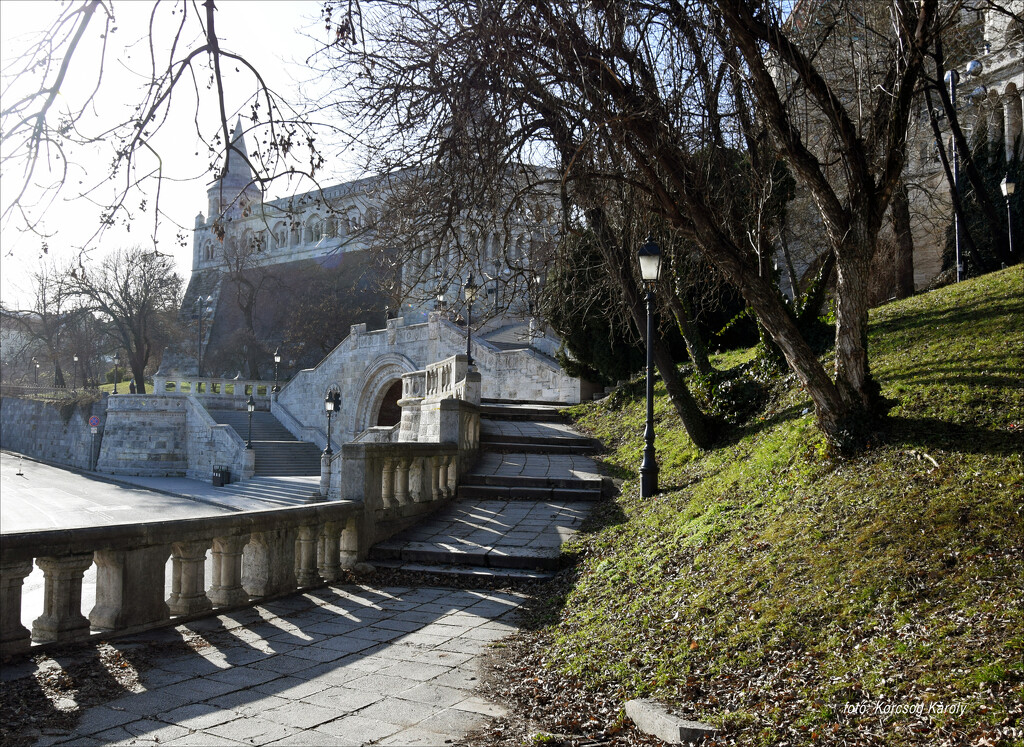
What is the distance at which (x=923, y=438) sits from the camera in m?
5.68

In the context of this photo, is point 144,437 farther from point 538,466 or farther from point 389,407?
point 538,466

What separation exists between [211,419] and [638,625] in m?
34.5

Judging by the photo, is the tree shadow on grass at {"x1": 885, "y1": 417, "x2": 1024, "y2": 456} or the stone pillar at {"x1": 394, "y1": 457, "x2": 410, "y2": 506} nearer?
the tree shadow on grass at {"x1": 885, "y1": 417, "x2": 1024, "y2": 456}

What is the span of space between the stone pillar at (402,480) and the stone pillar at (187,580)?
3418 millimetres

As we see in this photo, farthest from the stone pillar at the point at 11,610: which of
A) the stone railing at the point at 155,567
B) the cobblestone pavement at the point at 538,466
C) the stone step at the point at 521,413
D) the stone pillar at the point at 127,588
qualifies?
the stone step at the point at 521,413

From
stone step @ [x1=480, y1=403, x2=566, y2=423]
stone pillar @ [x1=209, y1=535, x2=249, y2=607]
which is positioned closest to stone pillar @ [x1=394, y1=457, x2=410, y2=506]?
stone pillar @ [x1=209, y1=535, x2=249, y2=607]

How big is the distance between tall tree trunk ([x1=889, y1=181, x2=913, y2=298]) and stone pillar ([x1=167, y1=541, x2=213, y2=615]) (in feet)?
47.6

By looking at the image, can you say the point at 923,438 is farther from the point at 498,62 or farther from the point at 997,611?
the point at 498,62

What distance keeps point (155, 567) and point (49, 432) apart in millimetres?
46024

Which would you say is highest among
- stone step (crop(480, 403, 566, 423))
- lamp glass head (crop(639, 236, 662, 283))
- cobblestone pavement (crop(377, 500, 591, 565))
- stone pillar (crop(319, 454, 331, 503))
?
lamp glass head (crop(639, 236, 662, 283))

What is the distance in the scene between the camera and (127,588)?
4.80 metres

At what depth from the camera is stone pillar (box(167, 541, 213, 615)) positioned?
526cm

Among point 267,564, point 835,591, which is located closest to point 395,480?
point 267,564

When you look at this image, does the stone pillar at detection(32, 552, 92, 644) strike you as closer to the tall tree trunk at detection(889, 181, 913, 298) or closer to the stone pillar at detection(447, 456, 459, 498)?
the stone pillar at detection(447, 456, 459, 498)
